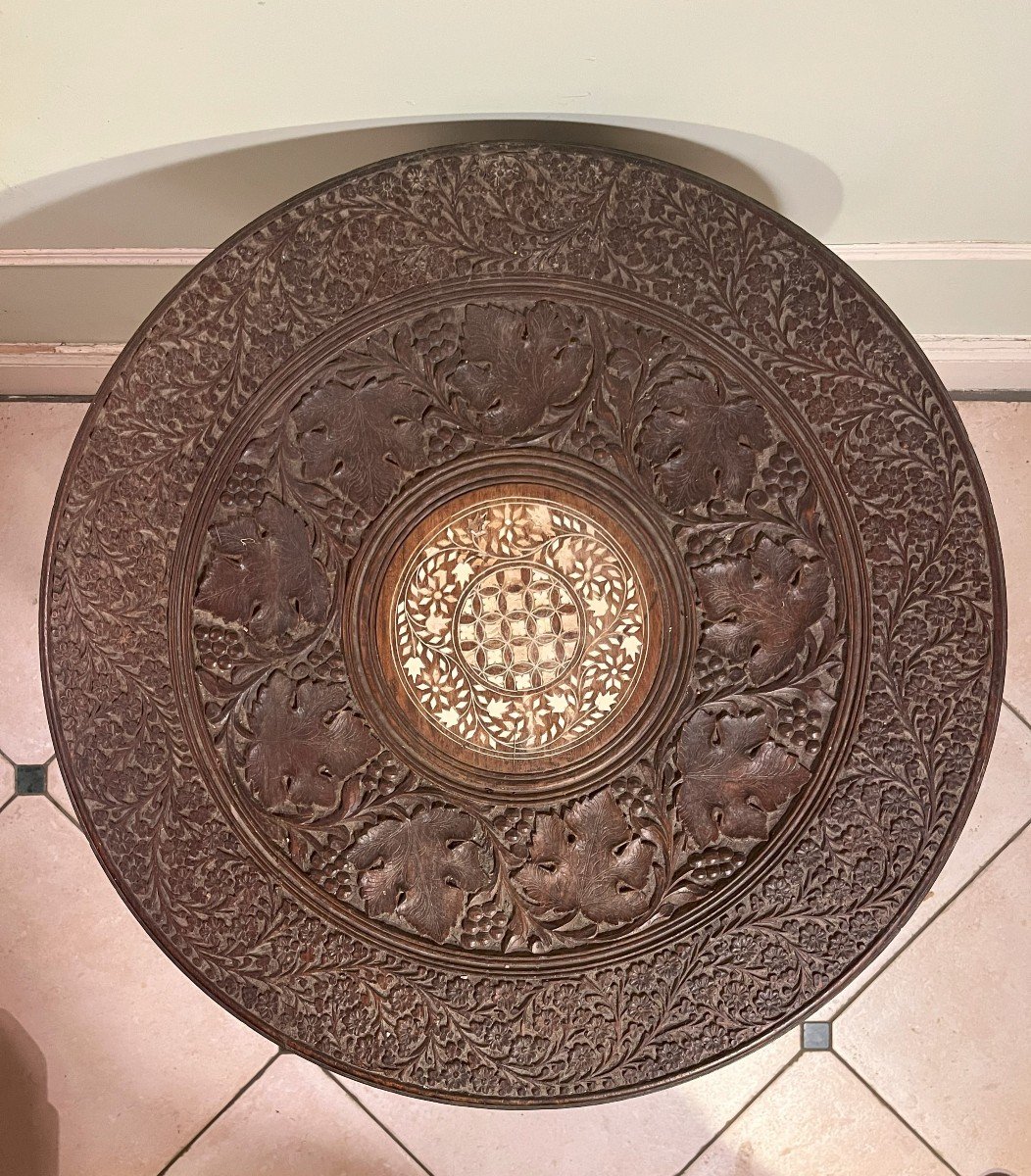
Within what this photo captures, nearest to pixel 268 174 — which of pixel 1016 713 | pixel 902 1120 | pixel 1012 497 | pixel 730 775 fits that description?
pixel 730 775

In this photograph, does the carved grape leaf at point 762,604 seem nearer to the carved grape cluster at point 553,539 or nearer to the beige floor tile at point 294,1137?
the carved grape cluster at point 553,539

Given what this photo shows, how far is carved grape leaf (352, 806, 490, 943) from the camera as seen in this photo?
948mm

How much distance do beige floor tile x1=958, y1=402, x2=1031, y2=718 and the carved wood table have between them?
19.6 inches

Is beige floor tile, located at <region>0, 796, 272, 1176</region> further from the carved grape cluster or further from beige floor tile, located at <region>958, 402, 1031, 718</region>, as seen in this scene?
beige floor tile, located at <region>958, 402, 1031, 718</region>

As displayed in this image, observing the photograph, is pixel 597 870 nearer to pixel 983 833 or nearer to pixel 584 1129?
pixel 584 1129

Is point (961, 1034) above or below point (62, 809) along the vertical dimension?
below

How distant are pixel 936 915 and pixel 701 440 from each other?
34.8 inches

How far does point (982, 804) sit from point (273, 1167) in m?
1.21

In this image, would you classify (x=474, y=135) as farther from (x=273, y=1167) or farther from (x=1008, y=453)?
(x=273, y=1167)

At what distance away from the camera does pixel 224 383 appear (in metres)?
0.92

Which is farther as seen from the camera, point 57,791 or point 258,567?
point 57,791

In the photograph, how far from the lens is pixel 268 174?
100 centimetres

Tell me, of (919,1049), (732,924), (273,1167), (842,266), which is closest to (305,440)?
(842,266)

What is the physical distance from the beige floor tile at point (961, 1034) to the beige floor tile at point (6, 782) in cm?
133
